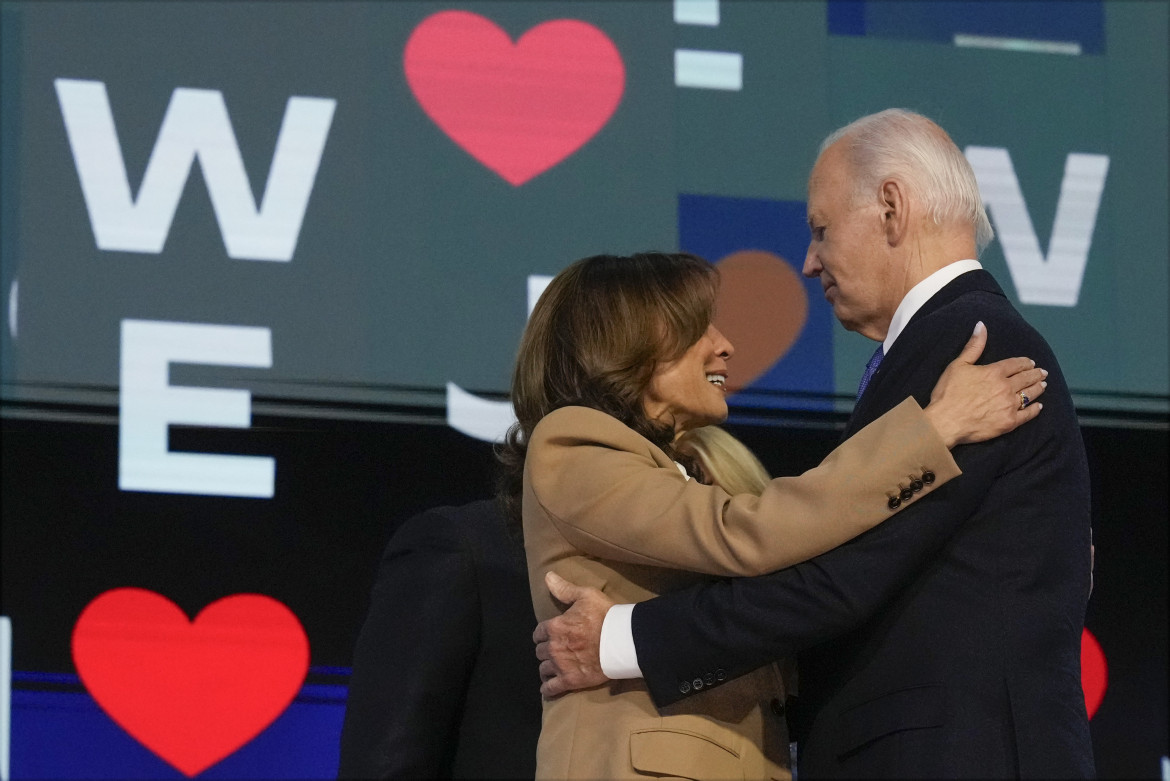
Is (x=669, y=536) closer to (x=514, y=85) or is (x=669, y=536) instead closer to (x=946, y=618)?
(x=946, y=618)

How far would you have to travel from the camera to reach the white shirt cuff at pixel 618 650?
6.30 feet

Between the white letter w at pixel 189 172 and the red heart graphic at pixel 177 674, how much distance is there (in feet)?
2.75

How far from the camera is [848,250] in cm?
216

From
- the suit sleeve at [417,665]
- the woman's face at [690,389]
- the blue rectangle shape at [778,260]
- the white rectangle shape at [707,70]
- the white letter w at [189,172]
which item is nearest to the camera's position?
the woman's face at [690,389]

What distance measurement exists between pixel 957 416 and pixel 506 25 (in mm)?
2143

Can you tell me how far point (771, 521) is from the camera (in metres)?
1.86

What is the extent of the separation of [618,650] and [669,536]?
17 centimetres

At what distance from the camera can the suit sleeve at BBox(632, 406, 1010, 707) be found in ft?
6.02

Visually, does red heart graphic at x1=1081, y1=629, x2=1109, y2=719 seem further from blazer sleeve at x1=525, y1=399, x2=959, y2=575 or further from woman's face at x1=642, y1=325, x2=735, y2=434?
blazer sleeve at x1=525, y1=399, x2=959, y2=575

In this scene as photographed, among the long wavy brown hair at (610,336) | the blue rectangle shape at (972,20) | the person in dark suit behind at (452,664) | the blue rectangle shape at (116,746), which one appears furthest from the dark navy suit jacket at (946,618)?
the blue rectangle shape at (972,20)

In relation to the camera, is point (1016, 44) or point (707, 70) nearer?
point (707, 70)

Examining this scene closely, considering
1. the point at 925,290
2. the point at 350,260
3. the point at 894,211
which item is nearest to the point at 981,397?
the point at 925,290

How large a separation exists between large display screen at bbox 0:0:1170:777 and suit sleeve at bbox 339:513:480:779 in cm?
77

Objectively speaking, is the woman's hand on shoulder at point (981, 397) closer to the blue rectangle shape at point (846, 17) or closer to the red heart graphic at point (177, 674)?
the red heart graphic at point (177, 674)
